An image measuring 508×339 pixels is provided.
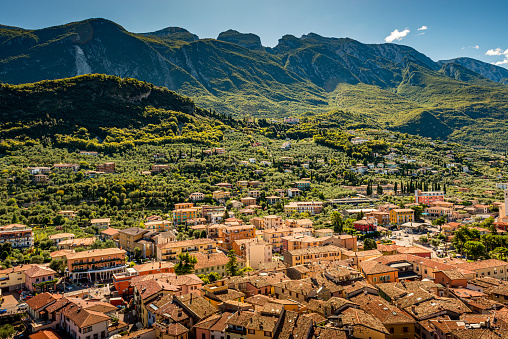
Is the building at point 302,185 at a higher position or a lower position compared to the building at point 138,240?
higher

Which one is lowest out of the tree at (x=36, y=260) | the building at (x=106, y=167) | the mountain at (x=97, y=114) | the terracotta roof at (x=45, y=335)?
the terracotta roof at (x=45, y=335)

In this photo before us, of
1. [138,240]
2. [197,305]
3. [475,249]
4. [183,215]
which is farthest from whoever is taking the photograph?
[183,215]

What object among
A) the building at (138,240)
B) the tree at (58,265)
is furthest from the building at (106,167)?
the tree at (58,265)

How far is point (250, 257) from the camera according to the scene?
4816 cm

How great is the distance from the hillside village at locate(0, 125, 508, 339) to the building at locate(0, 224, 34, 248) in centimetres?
20

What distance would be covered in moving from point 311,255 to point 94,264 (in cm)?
2592

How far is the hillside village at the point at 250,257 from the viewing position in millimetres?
28172

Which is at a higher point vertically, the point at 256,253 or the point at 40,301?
the point at 40,301

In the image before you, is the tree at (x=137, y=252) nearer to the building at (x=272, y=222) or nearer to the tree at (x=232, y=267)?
the tree at (x=232, y=267)

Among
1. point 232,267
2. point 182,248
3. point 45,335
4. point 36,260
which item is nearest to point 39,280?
point 36,260

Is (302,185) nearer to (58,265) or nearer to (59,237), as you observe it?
(59,237)

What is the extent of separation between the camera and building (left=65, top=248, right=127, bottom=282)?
43.7m

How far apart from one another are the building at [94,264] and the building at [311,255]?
2003 centimetres

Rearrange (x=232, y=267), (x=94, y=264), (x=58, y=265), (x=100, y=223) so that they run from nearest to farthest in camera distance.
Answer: (x=232, y=267) → (x=58, y=265) → (x=94, y=264) → (x=100, y=223)
